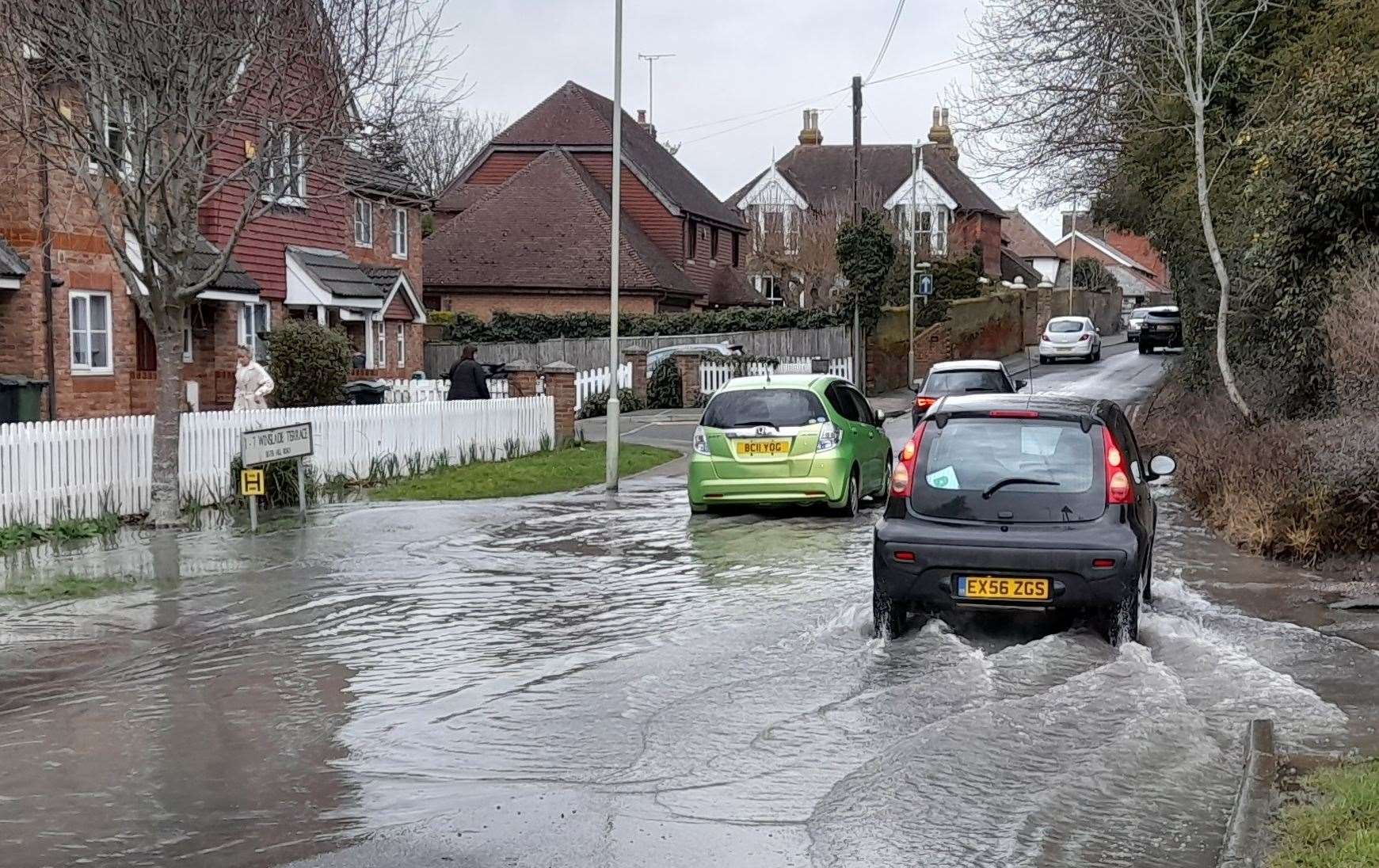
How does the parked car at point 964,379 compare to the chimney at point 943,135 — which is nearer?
the parked car at point 964,379

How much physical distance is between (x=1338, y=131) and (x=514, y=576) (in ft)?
34.7

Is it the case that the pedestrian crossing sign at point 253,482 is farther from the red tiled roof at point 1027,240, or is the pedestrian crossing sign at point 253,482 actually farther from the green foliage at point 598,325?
the red tiled roof at point 1027,240

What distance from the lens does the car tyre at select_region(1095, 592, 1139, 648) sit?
9.29 m

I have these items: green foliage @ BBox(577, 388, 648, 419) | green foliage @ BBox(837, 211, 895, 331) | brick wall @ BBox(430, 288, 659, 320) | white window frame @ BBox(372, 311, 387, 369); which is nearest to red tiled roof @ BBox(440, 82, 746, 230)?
brick wall @ BBox(430, 288, 659, 320)

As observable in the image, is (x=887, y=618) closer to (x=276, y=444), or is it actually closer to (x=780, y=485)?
(x=780, y=485)

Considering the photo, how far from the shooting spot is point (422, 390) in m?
28.1

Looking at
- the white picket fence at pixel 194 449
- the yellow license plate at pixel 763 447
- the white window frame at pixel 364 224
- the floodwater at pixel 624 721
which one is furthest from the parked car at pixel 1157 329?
the floodwater at pixel 624 721

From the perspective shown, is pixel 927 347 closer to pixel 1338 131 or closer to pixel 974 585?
pixel 1338 131

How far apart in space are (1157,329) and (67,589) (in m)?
47.6

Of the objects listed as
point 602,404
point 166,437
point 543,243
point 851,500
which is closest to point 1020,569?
point 851,500

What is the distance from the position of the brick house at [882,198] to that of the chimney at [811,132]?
39 cm

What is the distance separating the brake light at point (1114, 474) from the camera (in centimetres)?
938

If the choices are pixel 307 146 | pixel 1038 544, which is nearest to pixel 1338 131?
pixel 1038 544

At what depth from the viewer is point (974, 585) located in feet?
30.4
